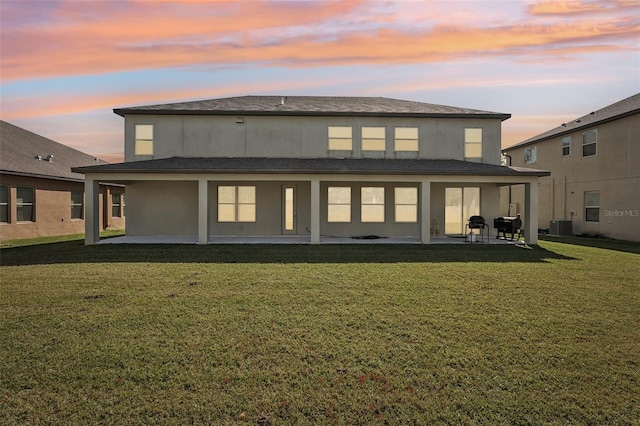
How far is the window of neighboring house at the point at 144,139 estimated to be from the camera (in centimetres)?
1744

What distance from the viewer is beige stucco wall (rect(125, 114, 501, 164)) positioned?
57.2ft

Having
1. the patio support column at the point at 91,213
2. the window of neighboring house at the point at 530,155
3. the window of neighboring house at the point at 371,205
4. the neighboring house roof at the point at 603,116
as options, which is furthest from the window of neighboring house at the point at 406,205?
the window of neighboring house at the point at 530,155

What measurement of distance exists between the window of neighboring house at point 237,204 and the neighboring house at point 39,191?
23.3 ft

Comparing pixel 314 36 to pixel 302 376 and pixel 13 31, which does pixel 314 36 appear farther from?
pixel 302 376

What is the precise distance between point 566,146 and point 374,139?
42.8 ft

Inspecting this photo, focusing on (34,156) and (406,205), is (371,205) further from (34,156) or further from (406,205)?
(34,156)

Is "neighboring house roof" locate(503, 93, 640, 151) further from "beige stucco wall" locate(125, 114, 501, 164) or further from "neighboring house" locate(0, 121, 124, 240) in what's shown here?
"neighboring house" locate(0, 121, 124, 240)

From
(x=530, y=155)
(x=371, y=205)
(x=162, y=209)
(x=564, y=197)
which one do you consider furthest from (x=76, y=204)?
(x=530, y=155)

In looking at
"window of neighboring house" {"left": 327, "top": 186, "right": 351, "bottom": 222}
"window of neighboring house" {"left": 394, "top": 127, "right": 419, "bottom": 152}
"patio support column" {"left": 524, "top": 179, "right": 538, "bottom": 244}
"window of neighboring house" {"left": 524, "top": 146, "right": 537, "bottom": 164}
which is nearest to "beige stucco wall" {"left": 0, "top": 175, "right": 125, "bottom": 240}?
"window of neighboring house" {"left": 327, "top": 186, "right": 351, "bottom": 222}

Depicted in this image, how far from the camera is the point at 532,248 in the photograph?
14305 millimetres

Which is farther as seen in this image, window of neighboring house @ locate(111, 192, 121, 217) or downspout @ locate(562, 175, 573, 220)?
window of neighboring house @ locate(111, 192, 121, 217)

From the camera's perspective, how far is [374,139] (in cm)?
1778

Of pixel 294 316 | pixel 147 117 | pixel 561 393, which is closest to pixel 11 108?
pixel 147 117

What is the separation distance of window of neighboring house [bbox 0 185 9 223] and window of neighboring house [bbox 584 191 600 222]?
2850 cm
